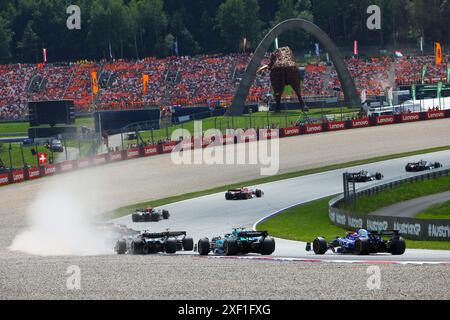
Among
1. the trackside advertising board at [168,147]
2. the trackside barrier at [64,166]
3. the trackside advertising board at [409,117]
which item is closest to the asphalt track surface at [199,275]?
the trackside barrier at [64,166]

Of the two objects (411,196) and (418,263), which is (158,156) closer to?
(411,196)

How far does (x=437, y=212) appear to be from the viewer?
51.0 meters

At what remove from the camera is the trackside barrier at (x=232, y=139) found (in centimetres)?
7546

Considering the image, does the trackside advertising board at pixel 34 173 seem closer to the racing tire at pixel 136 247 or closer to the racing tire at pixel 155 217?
the racing tire at pixel 155 217

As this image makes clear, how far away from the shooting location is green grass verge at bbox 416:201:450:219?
49547 millimetres

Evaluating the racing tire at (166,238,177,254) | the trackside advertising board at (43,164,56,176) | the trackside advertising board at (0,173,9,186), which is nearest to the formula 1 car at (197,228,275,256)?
the racing tire at (166,238,177,254)

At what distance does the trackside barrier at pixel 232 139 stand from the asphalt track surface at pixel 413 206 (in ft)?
94.5

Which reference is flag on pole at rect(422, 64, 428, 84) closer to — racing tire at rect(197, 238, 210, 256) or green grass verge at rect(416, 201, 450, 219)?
green grass verge at rect(416, 201, 450, 219)

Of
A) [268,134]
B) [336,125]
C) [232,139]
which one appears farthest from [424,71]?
[232,139]

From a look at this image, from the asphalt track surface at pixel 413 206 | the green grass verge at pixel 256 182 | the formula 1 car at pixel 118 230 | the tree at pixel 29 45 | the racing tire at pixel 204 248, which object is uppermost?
the tree at pixel 29 45

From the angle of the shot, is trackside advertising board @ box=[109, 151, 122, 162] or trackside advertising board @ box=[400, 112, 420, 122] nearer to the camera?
trackside advertising board @ box=[109, 151, 122, 162]
